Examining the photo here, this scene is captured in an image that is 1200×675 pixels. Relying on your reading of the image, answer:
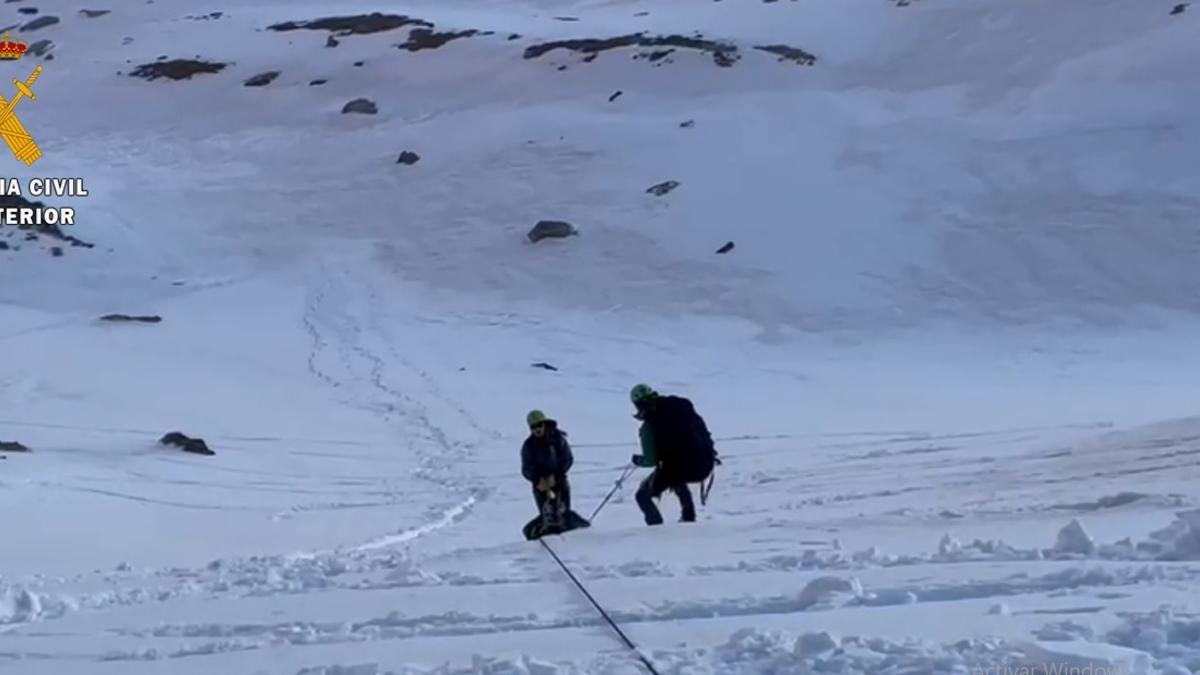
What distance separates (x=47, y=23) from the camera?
59.5 metres

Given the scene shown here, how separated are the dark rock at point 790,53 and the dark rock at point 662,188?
36.4ft

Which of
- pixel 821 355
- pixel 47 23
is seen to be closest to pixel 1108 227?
pixel 821 355

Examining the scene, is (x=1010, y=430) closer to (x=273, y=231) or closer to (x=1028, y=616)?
(x=1028, y=616)

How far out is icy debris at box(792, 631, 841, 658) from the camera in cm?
539

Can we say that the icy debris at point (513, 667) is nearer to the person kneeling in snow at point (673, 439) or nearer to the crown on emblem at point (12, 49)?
the person kneeling in snow at point (673, 439)

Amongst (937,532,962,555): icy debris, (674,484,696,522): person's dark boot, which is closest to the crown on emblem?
(674,484,696,522): person's dark boot

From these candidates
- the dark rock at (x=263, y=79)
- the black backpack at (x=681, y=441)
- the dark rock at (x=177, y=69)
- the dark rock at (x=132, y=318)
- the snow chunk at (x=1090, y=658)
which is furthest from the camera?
the dark rock at (x=177, y=69)

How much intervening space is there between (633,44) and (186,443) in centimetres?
3117

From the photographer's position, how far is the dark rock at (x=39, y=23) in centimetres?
5900

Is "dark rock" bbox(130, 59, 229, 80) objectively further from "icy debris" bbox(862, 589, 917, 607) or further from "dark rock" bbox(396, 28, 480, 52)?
"icy debris" bbox(862, 589, 917, 607)

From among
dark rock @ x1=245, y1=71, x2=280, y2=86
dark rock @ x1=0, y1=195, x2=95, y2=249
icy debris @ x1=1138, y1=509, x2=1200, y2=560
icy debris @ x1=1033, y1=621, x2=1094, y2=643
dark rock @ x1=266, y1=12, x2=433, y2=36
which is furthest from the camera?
dark rock @ x1=266, y1=12, x2=433, y2=36

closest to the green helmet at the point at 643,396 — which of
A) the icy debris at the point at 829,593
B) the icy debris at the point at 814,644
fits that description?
the icy debris at the point at 829,593

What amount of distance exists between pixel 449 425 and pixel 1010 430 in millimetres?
7877

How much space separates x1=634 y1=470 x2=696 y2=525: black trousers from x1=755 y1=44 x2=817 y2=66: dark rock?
34868 millimetres
